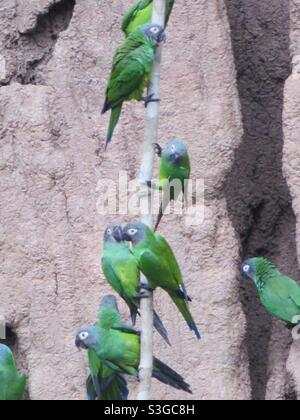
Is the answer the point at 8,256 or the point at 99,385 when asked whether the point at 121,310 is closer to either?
the point at 8,256

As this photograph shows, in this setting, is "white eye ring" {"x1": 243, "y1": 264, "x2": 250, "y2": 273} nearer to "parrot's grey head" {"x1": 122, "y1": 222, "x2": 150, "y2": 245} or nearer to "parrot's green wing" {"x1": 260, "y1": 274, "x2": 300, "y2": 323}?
"parrot's green wing" {"x1": 260, "y1": 274, "x2": 300, "y2": 323}

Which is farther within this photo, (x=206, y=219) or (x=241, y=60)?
(x=241, y=60)

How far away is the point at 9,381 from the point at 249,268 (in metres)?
0.86

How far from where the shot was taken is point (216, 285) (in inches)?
166

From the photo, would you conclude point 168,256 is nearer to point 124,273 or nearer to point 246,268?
point 124,273

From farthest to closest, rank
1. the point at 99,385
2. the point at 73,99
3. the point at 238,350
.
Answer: the point at 73,99 → the point at 238,350 → the point at 99,385

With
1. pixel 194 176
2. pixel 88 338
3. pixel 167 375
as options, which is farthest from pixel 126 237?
pixel 194 176

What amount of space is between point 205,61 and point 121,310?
2.83ft

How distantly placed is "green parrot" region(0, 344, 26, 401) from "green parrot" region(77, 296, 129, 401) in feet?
0.67

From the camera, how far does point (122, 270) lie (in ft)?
11.5

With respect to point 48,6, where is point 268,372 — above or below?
below

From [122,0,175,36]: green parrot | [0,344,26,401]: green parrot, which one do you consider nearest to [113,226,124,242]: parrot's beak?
[0,344,26,401]: green parrot

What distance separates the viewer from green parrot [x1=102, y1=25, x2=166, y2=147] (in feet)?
11.6

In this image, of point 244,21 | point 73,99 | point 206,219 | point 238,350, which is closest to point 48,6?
point 73,99
